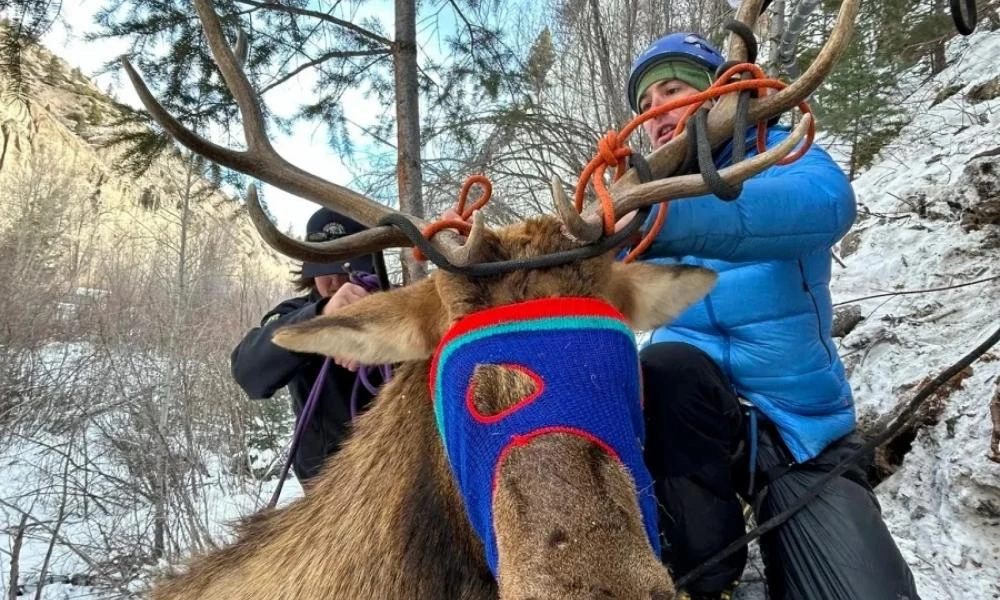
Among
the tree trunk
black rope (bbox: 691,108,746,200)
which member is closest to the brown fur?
black rope (bbox: 691,108,746,200)

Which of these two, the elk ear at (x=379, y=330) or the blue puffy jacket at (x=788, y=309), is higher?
the elk ear at (x=379, y=330)

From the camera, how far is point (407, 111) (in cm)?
587

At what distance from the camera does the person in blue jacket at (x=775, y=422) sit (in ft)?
7.31

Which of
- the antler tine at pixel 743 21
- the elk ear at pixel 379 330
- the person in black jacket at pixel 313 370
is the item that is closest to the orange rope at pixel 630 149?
the antler tine at pixel 743 21

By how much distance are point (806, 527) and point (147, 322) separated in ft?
42.0

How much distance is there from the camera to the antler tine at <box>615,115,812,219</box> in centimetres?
179

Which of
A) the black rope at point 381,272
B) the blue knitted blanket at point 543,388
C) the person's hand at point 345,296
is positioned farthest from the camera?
the black rope at point 381,272

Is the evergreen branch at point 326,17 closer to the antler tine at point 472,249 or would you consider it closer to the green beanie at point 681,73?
the green beanie at point 681,73

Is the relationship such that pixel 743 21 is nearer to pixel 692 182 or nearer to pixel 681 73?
pixel 681 73

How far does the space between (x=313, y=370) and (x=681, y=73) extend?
2.78 m

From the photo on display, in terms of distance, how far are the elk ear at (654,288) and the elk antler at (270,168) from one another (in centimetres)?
62

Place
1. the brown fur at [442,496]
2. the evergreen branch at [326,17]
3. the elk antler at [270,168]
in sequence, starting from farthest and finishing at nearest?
the evergreen branch at [326,17] → the elk antler at [270,168] → the brown fur at [442,496]

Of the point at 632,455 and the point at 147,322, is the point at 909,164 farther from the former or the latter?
the point at 147,322

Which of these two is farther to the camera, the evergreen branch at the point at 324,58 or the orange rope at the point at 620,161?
the evergreen branch at the point at 324,58
